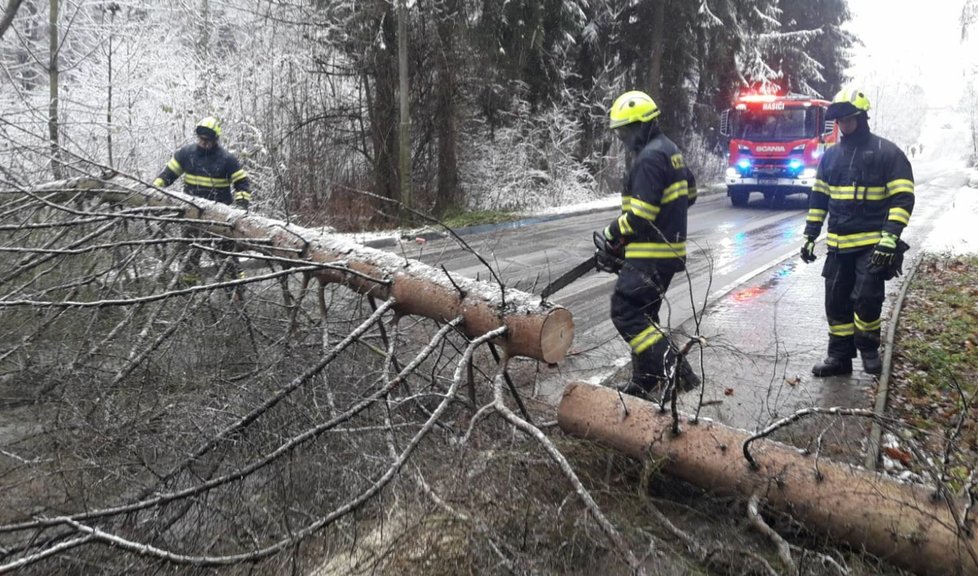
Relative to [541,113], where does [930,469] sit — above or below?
below

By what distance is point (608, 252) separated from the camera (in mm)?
3861

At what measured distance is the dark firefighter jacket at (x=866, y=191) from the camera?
3973 millimetres

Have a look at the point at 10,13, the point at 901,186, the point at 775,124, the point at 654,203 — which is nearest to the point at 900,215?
the point at 901,186

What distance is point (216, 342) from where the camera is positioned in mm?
3234

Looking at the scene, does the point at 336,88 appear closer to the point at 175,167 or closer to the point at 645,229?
the point at 175,167

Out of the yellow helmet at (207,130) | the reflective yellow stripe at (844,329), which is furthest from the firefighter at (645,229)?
the yellow helmet at (207,130)

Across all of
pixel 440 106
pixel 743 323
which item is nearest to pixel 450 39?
pixel 440 106

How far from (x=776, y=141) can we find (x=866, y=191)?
1250cm

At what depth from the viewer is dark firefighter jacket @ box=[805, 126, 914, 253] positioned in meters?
3.97

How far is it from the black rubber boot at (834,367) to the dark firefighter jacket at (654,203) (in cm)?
149

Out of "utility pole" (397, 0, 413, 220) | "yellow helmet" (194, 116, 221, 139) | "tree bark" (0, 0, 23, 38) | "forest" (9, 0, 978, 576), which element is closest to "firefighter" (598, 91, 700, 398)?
"forest" (9, 0, 978, 576)

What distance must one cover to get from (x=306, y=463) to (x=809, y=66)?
83.1 ft

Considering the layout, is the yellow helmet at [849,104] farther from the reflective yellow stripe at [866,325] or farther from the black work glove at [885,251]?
the reflective yellow stripe at [866,325]

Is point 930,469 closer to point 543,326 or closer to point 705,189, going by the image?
point 543,326
